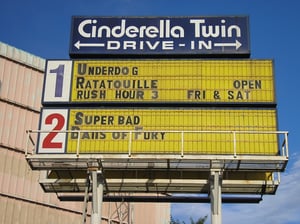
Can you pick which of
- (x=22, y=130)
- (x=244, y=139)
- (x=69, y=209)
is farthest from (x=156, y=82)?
(x=69, y=209)

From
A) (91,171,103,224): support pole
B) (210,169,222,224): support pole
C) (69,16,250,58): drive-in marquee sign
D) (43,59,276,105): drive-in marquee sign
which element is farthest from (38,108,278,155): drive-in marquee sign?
(69,16,250,58): drive-in marquee sign

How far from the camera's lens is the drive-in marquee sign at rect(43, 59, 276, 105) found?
74.6 ft

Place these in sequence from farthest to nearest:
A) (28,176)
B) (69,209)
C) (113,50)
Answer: (69,209)
(28,176)
(113,50)

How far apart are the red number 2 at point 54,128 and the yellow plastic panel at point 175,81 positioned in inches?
40.4

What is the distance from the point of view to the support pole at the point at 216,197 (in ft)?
69.9

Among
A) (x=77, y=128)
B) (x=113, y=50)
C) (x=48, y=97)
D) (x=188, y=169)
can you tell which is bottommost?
(x=188, y=169)

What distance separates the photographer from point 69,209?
146ft

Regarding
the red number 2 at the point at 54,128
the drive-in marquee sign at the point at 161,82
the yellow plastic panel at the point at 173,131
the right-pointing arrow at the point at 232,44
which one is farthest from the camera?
the right-pointing arrow at the point at 232,44

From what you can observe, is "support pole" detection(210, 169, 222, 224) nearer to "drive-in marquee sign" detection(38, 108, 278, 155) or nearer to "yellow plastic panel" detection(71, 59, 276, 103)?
"drive-in marquee sign" detection(38, 108, 278, 155)

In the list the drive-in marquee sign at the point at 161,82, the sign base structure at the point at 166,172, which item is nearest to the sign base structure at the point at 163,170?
the sign base structure at the point at 166,172

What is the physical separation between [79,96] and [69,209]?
23377 millimetres

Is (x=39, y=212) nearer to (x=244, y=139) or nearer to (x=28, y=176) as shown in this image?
(x=28, y=176)

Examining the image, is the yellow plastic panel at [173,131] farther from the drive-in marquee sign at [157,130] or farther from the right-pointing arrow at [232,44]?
the right-pointing arrow at [232,44]

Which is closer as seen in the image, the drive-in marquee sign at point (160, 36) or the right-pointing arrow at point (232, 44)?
the right-pointing arrow at point (232, 44)
